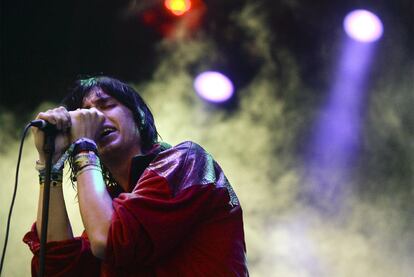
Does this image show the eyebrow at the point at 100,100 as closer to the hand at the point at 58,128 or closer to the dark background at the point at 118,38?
the hand at the point at 58,128

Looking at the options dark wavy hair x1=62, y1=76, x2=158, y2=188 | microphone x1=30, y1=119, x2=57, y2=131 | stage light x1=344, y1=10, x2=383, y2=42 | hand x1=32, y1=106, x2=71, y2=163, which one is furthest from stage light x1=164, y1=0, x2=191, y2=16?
microphone x1=30, y1=119, x2=57, y2=131

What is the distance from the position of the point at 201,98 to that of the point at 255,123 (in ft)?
1.10

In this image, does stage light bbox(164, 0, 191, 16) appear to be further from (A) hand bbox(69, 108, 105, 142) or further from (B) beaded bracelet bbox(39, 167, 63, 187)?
(B) beaded bracelet bbox(39, 167, 63, 187)

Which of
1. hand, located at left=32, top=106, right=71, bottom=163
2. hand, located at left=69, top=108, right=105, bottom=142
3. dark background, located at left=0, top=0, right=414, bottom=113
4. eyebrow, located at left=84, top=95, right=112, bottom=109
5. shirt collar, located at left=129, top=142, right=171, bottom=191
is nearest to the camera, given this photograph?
hand, located at left=32, top=106, right=71, bottom=163

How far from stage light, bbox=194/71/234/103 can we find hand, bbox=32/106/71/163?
203cm

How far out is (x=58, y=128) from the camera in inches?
67.1

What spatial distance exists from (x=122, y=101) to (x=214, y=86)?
168cm

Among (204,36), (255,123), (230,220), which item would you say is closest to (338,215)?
(255,123)

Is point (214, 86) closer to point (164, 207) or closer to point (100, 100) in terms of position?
Result: point (100, 100)

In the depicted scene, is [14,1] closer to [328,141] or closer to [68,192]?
[68,192]

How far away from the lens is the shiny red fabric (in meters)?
1.59

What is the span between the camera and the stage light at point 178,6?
386 cm

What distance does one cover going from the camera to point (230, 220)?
69.3 inches

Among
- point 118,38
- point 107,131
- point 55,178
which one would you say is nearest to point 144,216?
point 55,178
